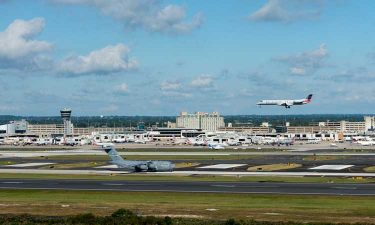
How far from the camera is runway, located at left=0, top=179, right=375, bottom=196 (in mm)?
82456

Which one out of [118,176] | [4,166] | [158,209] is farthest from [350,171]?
[4,166]

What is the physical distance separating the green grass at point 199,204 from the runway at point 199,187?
463cm

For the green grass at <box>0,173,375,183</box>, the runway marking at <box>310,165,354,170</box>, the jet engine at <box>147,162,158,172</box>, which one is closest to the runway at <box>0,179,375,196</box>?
the green grass at <box>0,173,375,183</box>

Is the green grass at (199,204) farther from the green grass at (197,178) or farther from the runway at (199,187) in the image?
the green grass at (197,178)

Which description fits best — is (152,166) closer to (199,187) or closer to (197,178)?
(197,178)

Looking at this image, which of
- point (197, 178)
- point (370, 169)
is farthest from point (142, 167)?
point (370, 169)

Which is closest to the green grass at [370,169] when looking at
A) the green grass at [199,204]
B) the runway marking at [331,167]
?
the runway marking at [331,167]

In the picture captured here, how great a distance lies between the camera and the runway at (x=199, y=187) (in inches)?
3246

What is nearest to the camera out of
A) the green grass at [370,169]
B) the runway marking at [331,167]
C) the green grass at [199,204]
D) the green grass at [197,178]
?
the green grass at [199,204]

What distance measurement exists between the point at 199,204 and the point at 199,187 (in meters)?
19.6

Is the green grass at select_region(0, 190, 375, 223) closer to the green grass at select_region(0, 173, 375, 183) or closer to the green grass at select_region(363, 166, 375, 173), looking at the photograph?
the green grass at select_region(0, 173, 375, 183)

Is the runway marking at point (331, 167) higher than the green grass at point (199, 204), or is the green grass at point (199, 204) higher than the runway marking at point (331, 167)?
the runway marking at point (331, 167)

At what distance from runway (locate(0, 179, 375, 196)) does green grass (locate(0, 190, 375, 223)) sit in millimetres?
4632

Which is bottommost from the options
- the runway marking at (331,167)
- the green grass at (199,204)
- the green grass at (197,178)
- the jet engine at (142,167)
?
the green grass at (199,204)
